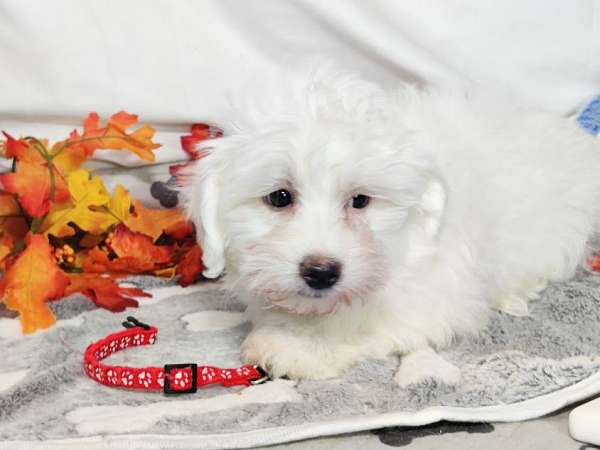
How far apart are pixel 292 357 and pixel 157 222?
92 cm

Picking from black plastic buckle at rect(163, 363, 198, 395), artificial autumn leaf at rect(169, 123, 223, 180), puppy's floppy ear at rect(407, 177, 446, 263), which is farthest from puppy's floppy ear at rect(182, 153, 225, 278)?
artificial autumn leaf at rect(169, 123, 223, 180)

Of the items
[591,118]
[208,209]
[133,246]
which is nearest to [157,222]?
[133,246]

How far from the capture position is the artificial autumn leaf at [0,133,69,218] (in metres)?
2.86

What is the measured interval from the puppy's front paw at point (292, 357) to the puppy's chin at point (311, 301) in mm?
96

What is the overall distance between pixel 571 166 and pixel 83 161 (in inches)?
59.9

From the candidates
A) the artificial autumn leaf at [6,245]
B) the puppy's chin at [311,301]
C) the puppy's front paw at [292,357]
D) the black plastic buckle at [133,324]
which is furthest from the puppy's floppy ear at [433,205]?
the artificial autumn leaf at [6,245]

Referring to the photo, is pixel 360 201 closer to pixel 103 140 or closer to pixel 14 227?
pixel 103 140

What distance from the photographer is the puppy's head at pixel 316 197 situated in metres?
2.10

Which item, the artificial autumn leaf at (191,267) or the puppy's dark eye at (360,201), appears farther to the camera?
the artificial autumn leaf at (191,267)

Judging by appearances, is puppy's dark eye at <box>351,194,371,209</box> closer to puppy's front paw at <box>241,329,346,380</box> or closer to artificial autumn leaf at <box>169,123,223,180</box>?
puppy's front paw at <box>241,329,346,380</box>

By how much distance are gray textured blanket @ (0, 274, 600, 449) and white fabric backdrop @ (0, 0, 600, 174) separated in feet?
2.65

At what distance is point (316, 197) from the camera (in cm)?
217

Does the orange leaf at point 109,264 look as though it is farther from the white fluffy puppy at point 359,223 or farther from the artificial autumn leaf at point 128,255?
the white fluffy puppy at point 359,223

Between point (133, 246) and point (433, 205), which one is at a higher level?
point (433, 205)
